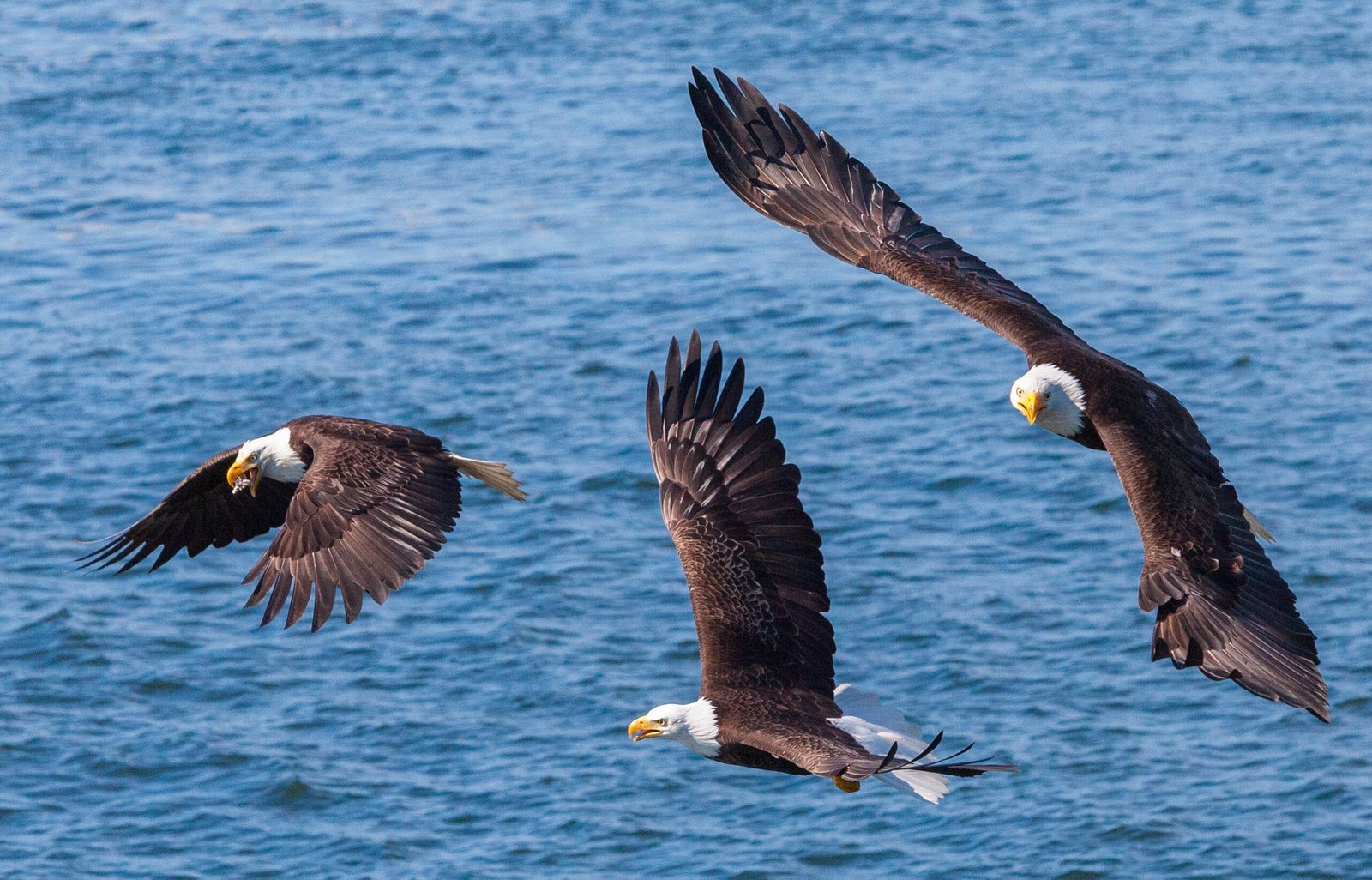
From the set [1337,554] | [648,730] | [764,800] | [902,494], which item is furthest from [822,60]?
Result: [648,730]

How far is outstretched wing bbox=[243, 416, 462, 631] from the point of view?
11.6m

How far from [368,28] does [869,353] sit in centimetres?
1570

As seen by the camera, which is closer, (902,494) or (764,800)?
(764,800)

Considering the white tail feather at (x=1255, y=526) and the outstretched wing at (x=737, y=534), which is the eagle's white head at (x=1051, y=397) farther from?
the outstretched wing at (x=737, y=534)

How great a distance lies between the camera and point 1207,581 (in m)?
10.2

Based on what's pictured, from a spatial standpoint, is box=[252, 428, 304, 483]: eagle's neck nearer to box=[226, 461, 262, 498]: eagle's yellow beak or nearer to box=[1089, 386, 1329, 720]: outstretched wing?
box=[226, 461, 262, 498]: eagle's yellow beak

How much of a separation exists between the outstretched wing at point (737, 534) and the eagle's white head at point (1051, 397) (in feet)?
4.42

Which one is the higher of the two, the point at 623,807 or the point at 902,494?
the point at 902,494

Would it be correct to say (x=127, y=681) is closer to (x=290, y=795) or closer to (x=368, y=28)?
(x=290, y=795)

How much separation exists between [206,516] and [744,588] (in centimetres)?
390

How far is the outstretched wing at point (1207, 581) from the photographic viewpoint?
32.2 ft

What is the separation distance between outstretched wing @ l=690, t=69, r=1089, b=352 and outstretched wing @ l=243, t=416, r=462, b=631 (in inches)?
105

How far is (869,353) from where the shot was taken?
92.8 feet

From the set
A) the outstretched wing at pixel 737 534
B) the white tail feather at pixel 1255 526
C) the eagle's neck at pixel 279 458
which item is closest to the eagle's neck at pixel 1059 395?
the white tail feather at pixel 1255 526
